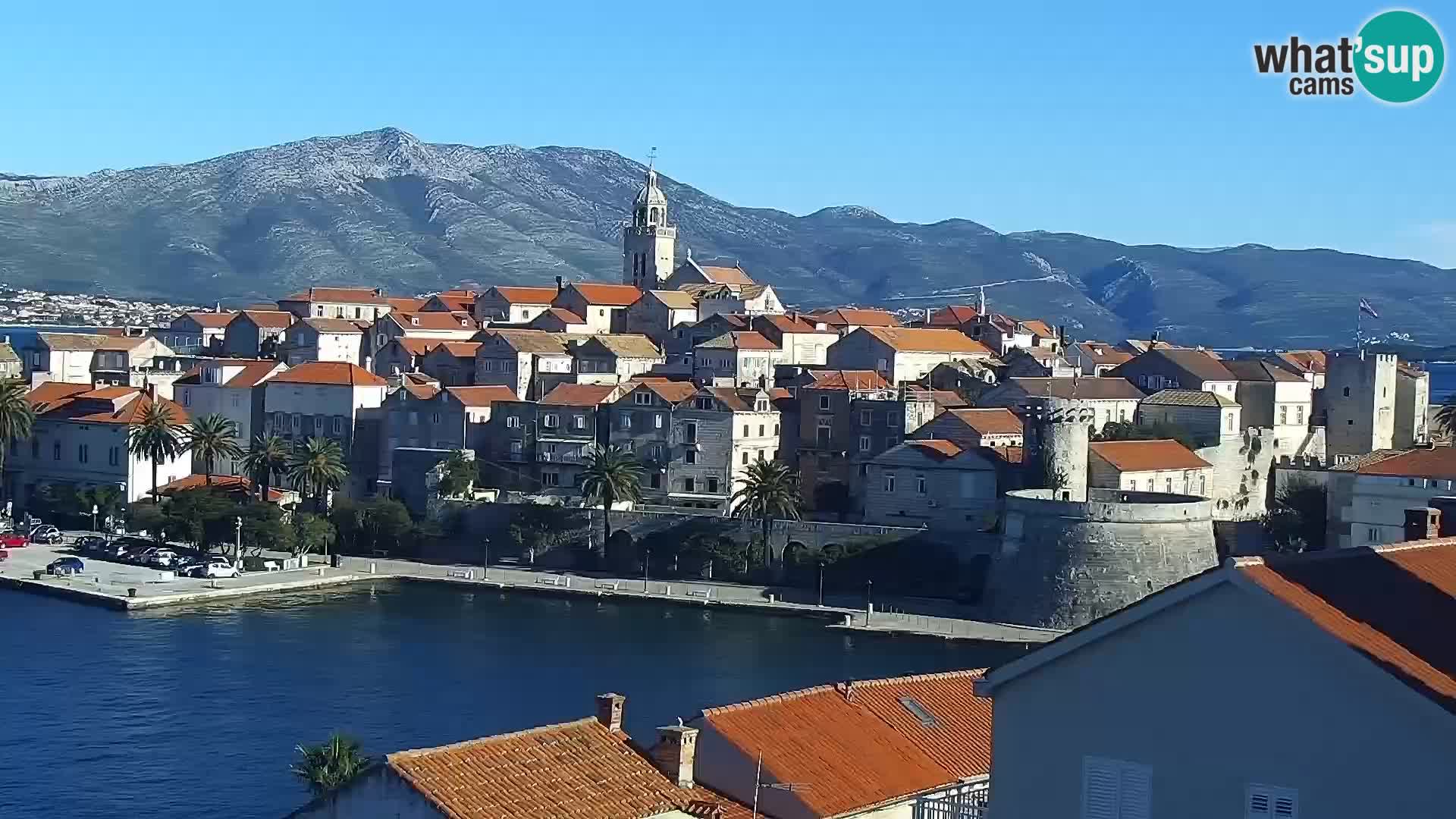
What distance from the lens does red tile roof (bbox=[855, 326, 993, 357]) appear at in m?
74.5

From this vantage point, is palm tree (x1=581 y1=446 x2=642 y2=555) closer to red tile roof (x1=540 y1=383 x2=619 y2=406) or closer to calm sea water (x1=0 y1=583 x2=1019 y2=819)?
red tile roof (x1=540 y1=383 x2=619 y2=406)

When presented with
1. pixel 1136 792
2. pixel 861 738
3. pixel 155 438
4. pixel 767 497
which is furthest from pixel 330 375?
pixel 1136 792

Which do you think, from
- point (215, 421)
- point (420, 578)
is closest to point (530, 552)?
point (420, 578)

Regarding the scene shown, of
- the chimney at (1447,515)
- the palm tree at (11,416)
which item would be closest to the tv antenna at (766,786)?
the chimney at (1447,515)

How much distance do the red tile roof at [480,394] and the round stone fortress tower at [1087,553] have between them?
70.2ft

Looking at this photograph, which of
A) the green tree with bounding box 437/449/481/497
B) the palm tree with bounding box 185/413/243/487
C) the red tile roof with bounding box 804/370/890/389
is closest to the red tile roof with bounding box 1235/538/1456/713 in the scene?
the red tile roof with bounding box 804/370/890/389

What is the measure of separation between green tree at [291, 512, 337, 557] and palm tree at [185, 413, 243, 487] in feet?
14.8

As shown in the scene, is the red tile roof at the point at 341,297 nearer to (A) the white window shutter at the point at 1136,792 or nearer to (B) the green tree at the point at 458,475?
(B) the green tree at the point at 458,475

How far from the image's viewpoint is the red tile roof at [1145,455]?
5722 cm

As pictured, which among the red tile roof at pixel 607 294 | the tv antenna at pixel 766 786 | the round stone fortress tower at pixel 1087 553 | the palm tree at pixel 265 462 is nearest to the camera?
the tv antenna at pixel 766 786

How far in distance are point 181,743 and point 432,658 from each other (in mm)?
10858

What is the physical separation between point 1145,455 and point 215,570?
2644cm

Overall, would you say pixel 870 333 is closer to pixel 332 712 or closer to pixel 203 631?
pixel 203 631

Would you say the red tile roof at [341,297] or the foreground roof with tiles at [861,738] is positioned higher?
the red tile roof at [341,297]
